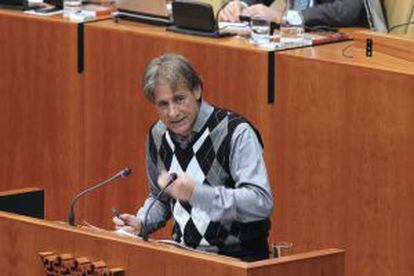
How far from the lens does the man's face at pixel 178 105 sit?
466 cm

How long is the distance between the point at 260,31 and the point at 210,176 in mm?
1809

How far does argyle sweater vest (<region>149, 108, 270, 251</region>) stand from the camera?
4684 millimetres

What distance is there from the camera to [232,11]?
7.08 metres

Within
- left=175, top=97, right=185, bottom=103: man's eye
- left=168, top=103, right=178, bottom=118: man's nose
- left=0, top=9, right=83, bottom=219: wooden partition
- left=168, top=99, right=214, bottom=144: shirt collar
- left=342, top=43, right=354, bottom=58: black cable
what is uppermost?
left=175, top=97, right=185, bottom=103: man's eye

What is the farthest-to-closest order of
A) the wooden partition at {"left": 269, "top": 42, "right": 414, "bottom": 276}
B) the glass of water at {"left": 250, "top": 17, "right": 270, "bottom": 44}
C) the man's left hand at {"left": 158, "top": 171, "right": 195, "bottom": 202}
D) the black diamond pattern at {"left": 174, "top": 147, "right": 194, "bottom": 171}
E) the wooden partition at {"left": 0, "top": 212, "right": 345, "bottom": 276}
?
the glass of water at {"left": 250, "top": 17, "right": 270, "bottom": 44}
the wooden partition at {"left": 269, "top": 42, "right": 414, "bottom": 276}
the black diamond pattern at {"left": 174, "top": 147, "right": 194, "bottom": 171}
the man's left hand at {"left": 158, "top": 171, "right": 195, "bottom": 202}
the wooden partition at {"left": 0, "top": 212, "right": 345, "bottom": 276}

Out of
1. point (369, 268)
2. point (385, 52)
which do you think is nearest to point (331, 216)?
point (369, 268)

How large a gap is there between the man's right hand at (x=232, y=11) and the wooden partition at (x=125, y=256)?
2.67 meters

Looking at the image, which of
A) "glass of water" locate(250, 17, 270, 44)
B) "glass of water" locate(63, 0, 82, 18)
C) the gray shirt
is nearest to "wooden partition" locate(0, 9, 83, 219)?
"glass of water" locate(63, 0, 82, 18)

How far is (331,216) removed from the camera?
589 centimetres

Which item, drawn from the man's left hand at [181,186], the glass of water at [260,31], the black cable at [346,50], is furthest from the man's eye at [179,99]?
the glass of water at [260,31]

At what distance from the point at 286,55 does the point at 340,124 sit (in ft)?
1.32

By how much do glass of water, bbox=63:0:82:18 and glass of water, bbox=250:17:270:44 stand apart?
40.8 inches

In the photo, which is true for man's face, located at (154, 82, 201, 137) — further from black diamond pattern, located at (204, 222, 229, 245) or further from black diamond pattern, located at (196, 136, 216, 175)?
black diamond pattern, located at (204, 222, 229, 245)

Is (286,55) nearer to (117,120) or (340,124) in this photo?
(340,124)
